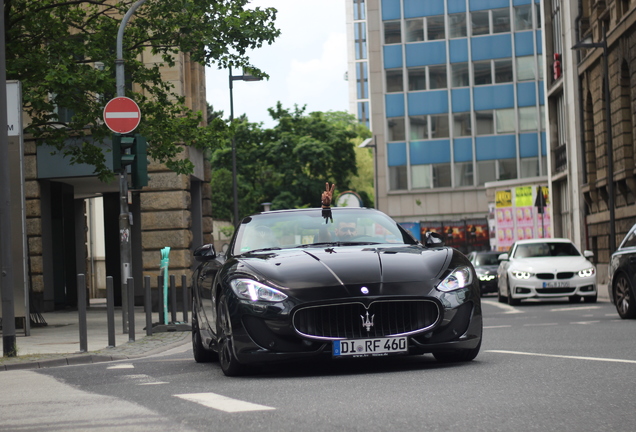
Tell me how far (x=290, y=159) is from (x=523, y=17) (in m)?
16.2

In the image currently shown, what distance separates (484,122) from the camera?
6869 cm

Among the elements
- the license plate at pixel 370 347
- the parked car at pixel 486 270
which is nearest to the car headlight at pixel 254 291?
the license plate at pixel 370 347

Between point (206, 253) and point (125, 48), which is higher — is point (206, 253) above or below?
below

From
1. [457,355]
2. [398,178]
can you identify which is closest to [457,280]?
[457,355]

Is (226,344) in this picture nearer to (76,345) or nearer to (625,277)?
(76,345)

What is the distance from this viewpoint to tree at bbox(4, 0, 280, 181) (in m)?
21.6

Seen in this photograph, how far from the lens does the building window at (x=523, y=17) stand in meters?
67.9

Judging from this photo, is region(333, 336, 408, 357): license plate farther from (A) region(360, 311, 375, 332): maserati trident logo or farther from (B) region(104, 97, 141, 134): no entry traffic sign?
(B) region(104, 97, 141, 134): no entry traffic sign

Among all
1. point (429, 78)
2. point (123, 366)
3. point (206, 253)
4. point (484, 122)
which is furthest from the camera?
point (429, 78)

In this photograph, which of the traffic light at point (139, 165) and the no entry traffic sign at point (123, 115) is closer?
the traffic light at point (139, 165)

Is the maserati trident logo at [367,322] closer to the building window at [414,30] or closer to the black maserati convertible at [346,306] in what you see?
the black maserati convertible at [346,306]

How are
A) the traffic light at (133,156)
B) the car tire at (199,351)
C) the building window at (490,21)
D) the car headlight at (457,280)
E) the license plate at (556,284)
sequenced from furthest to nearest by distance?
the building window at (490,21), the license plate at (556,284), the traffic light at (133,156), the car tire at (199,351), the car headlight at (457,280)

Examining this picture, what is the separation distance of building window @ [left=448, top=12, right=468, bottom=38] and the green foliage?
8899 mm

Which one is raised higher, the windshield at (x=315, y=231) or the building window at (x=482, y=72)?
the building window at (x=482, y=72)
